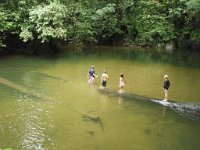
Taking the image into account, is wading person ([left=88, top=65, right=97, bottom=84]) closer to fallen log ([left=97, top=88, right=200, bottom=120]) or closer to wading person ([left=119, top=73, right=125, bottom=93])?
wading person ([left=119, top=73, right=125, bottom=93])

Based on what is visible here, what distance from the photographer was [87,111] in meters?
21.1

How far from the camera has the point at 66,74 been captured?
31.4m

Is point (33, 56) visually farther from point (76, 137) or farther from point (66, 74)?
point (76, 137)

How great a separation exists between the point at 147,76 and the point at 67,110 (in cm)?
1244

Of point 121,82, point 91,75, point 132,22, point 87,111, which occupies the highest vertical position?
point 132,22

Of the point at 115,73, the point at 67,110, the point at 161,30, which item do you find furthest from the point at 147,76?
the point at 161,30

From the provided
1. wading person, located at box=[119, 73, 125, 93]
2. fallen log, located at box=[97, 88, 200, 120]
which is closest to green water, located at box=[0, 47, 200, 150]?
fallen log, located at box=[97, 88, 200, 120]

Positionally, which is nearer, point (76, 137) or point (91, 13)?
point (76, 137)

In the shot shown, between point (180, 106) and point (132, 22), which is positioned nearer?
point (180, 106)

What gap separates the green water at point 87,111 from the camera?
1672cm

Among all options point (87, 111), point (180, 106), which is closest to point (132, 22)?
point (180, 106)

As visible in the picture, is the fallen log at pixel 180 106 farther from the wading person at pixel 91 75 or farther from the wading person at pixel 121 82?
the wading person at pixel 91 75

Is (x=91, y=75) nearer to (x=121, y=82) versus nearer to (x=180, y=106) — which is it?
(x=121, y=82)

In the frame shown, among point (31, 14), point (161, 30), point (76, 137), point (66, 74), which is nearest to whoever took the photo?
point (76, 137)
